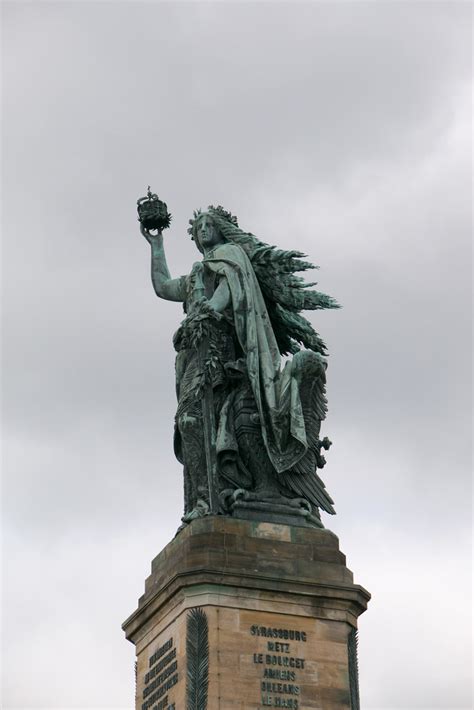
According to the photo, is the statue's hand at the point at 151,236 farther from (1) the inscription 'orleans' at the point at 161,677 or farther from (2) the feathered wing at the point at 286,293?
(1) the inscription 'orleans' at the point at 161,677

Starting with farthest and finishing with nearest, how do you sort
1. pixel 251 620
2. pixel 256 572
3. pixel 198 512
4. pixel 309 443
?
pixel 309 443
pixel 198 512
pixel 256 572
pixel 251 620

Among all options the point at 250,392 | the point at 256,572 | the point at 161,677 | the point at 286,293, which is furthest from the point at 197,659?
the point at 286,293

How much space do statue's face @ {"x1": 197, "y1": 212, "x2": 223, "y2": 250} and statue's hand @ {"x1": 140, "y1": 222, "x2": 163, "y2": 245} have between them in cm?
141

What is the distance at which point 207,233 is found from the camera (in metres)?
25.9

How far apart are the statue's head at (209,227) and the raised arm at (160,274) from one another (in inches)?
34.0

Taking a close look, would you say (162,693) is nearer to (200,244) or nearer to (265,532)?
(265,532)

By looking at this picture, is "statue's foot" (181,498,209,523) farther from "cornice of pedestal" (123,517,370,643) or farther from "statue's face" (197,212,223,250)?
"statue's face" (197,212,223,250)

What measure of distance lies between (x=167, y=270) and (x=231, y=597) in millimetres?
7446

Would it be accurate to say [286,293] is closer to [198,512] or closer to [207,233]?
[207,233]

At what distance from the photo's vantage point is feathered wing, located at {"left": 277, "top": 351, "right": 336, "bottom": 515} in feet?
77.8

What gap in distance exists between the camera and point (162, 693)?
22125mm

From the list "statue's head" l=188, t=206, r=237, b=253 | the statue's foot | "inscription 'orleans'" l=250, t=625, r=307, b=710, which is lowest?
"inscription 'orleans'" l=250, t=625, r=307, b=710

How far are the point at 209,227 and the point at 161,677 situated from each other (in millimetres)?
8125

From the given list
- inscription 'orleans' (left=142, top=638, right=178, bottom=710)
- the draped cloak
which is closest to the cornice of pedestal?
inscription 'orleans' (left=142, top=638, right=178, bottom=710)
